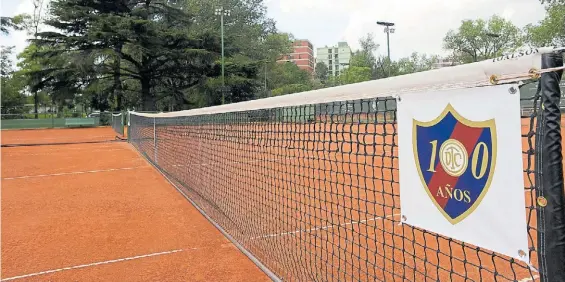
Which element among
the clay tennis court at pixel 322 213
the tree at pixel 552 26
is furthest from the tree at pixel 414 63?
the clay tennis court at pixel 322 213

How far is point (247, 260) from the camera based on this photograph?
3.59m

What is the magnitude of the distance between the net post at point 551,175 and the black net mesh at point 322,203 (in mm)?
56

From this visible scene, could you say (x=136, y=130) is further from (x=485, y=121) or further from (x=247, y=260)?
(x=485, y=121)

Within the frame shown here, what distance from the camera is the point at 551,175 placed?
117 centimetres

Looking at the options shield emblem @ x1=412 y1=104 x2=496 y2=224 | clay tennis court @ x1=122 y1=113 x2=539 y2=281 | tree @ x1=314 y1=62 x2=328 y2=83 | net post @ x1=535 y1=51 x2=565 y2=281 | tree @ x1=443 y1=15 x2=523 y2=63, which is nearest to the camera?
net post @ x1=535 y1=51 x2=565 y2=281

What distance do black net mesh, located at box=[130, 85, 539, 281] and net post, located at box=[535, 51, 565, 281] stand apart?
0.18 feet

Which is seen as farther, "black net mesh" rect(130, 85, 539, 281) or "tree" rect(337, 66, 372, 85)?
"tree" rect(337, 66, 372, 85)

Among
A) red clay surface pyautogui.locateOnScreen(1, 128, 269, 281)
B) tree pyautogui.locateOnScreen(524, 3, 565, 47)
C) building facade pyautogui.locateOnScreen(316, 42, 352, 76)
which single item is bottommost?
red clay surface pyautogui.locateOnScreen(1, 128, 269, 281)

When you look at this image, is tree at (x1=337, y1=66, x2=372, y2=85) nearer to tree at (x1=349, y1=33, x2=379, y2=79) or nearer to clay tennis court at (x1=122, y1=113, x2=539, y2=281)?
tree at (x1=349, y1=33, x2=379, y2=79)

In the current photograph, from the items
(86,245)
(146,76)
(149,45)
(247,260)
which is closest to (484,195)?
(247,260)

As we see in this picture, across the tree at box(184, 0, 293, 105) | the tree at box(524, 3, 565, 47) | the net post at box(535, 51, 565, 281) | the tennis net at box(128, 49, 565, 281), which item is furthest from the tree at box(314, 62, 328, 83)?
the net post at box(535, 51, 565, 281)

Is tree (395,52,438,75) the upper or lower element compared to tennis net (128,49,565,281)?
upper

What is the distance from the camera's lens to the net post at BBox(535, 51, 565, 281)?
117cm

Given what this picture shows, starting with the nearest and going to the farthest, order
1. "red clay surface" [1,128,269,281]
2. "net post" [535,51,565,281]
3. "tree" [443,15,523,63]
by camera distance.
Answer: "net post" [535,51,565,281]
"red clay surface" [1,128,269,281]
"tree" [443,15,523,63]
